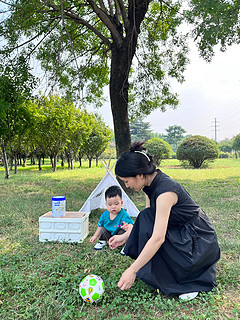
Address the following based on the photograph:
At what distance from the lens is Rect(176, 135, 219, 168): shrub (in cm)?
1633

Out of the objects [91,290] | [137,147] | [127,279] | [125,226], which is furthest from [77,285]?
[137,147]

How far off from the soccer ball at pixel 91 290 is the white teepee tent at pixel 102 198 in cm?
215

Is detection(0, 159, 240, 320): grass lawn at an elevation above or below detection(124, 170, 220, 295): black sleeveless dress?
below

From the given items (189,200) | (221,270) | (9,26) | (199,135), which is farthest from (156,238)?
(199,135)

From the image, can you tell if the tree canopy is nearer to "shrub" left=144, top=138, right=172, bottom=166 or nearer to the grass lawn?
the grass lawn

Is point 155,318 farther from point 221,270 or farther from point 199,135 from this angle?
point 199,135

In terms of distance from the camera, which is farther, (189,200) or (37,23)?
(37,23)

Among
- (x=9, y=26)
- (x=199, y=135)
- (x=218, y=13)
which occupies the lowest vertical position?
(x=199, y=135)

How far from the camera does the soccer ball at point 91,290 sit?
78.8 inches

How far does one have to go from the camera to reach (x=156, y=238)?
6.29 ft

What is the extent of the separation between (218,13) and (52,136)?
1196cm

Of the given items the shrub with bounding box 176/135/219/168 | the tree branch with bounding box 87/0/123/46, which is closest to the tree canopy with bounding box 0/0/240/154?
the tree branch with bounding box 87/0/123/46

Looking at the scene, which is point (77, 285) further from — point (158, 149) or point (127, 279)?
point (158, 149)

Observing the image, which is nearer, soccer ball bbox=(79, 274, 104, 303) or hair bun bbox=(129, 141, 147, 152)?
soccer ball bbox=(79, 274, 104, 303)
